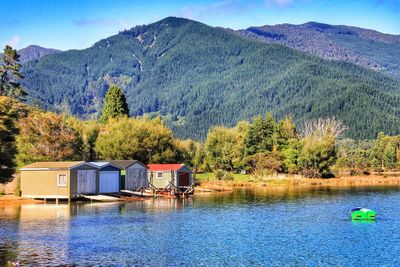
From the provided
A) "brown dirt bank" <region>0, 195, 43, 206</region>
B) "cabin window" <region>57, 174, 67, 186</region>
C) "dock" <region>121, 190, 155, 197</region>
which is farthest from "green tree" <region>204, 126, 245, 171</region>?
"brown dirt bank" <region>0, 195, 43, 206</region>

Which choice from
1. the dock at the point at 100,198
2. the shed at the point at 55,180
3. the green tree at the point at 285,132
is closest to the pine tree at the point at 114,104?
the green tree at the point at 285,132

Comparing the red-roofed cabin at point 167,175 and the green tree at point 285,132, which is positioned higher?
the green tree at point 285,132

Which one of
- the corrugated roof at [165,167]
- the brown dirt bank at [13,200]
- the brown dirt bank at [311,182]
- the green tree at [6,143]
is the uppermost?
the green tree at [6,143]

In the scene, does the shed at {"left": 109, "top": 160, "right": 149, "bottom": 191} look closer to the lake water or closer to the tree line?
the tree line

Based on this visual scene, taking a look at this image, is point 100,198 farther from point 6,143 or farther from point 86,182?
point 6,143

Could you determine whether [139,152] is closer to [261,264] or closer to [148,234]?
[148,234]

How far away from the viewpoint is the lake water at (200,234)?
43438 mm

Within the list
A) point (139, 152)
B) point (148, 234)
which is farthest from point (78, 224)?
point (139, 152)

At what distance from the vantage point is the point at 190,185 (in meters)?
101

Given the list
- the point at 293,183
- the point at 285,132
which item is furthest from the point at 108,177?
the point at 285,132

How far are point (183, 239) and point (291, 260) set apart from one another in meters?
11.9

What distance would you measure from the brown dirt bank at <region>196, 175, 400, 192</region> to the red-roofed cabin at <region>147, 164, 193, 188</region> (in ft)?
30.9

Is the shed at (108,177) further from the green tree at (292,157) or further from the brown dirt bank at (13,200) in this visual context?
the green tree at (292,157)

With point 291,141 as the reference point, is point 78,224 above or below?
below
